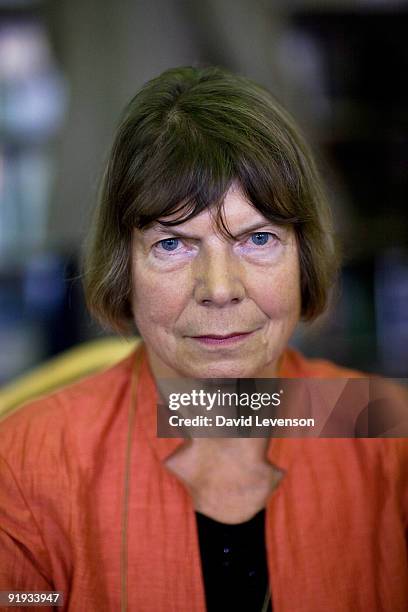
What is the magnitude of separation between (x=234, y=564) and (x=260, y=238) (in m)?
0.32

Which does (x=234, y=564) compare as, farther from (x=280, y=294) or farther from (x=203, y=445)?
(x=280, y=294)

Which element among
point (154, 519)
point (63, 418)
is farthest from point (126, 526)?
point (63, 418)

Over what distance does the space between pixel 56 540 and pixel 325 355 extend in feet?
3.39

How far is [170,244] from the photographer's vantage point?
2.01 feet

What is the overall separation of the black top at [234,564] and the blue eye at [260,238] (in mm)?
274

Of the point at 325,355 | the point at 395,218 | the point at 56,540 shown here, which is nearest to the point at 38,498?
the point at 56,540

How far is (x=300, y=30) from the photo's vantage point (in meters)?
1.95

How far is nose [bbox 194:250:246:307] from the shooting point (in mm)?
586

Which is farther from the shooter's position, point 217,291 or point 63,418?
point 63,418

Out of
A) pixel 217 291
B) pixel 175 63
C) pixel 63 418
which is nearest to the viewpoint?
pixel 217 291

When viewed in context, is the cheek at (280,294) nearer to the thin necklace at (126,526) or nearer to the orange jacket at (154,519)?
the orange jacket at (154,519)

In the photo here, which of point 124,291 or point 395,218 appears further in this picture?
point 395,218

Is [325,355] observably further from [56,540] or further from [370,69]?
[56,540]

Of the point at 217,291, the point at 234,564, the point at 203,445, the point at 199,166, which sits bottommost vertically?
the point at 234,564
